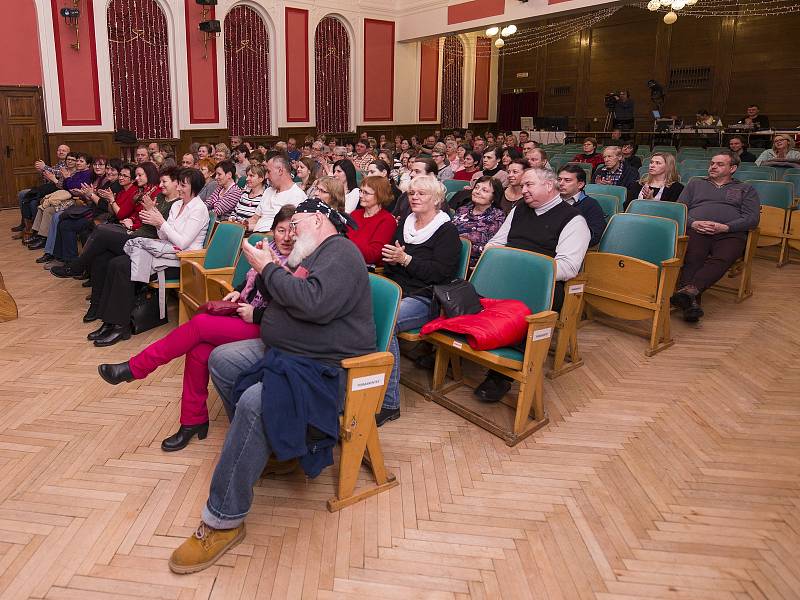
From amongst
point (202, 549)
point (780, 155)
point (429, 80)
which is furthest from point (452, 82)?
point (202, 549)

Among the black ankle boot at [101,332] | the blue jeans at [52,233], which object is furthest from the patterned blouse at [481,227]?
the blue jeans at [52,233]

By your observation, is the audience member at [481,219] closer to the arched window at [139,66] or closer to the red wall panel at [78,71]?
the red wall panel at [78,71]

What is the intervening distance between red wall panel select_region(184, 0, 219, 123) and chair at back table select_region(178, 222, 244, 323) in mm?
9103

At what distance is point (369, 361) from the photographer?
2.26 metres

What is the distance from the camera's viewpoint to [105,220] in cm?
594

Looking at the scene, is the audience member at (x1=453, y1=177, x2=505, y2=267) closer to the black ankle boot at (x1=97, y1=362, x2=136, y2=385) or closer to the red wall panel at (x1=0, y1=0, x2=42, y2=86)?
the black ankle boot at (x1=97, y1=362, x2=136, y2=385)

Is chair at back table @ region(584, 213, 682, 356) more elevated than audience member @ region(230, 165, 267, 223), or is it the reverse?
audience member @ region(230, 165, 267, 223)

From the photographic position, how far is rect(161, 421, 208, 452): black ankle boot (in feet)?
9.30

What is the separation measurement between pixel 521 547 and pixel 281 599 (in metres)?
0.84

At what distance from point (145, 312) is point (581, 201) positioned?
307 cm

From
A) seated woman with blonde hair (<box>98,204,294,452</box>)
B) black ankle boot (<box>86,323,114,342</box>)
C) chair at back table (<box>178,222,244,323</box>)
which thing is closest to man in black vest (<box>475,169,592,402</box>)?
seated woman with blonde hair (<box>98,204,294,452</box>)

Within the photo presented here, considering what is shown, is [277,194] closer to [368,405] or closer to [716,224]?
[368,405]

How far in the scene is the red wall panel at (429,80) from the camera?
50.8 ft

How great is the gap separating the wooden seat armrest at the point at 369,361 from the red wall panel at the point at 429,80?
14342 millimetres
